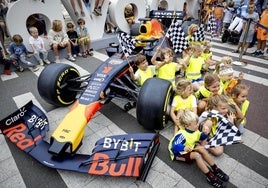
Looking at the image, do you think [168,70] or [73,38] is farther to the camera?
[73,38]

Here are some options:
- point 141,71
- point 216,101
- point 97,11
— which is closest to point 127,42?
point 141,71

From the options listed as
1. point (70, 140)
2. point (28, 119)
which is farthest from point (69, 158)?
point (28, 119)

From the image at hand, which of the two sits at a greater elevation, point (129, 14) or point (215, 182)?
point (129, 14)

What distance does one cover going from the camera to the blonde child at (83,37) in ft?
21.2

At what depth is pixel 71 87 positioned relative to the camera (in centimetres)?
359

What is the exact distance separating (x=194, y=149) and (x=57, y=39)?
525cm

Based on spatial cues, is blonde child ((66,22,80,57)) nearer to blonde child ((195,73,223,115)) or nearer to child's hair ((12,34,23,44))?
child's hair ((12,34,23,44))

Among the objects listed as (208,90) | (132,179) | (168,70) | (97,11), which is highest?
(97,11)

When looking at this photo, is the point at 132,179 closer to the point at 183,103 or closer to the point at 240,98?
the point at 183,103

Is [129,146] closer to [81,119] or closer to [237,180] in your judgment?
[81,119]

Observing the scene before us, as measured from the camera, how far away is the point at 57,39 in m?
6.05

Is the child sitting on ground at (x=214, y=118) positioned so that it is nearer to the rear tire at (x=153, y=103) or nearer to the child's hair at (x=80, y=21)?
the rear tire at (x=153, y=103)

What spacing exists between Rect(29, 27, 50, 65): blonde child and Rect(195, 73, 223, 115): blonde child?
4558 mm

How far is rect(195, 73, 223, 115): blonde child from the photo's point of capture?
2893mm
